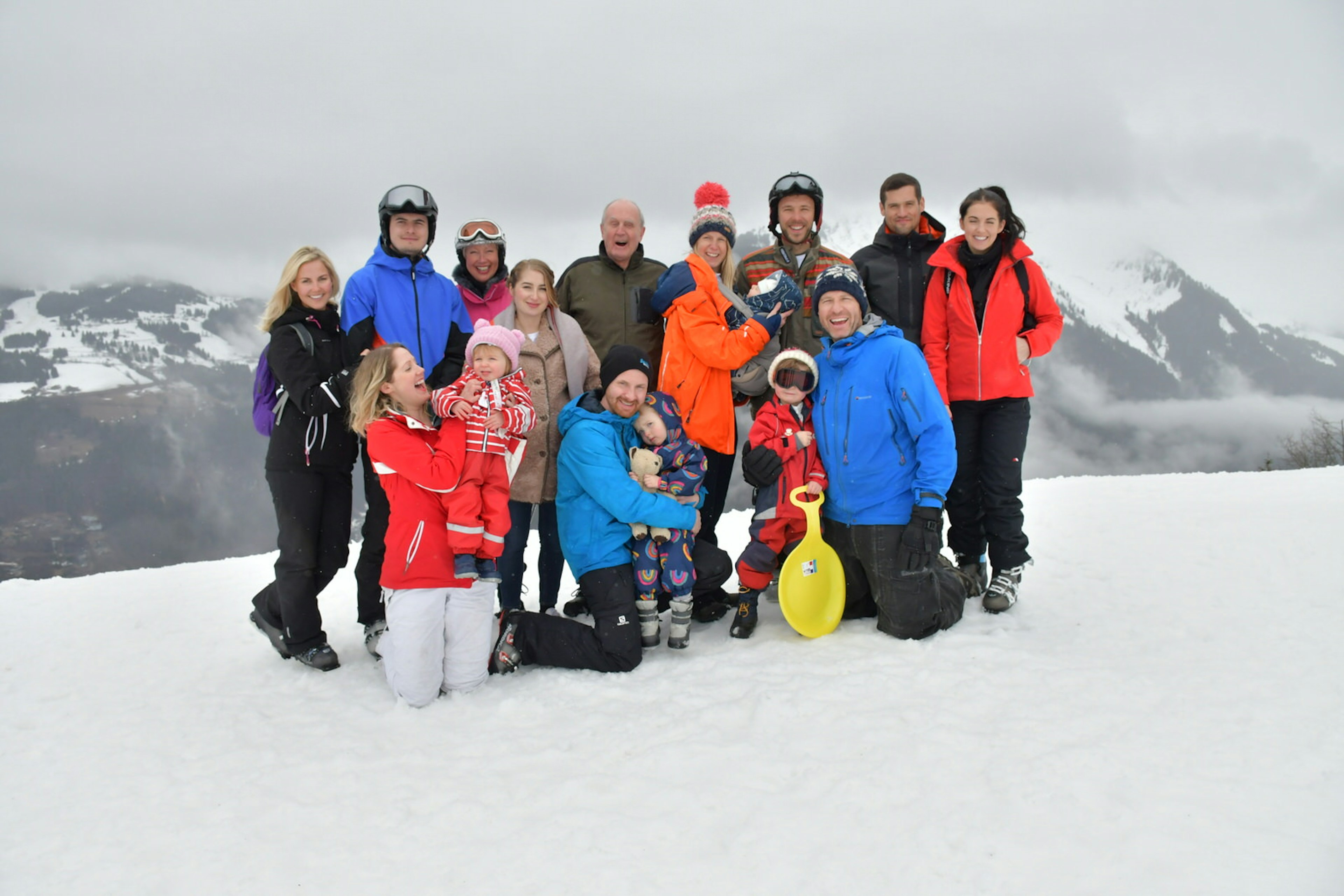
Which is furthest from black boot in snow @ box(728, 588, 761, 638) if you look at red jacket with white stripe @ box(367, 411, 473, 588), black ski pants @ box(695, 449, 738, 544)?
red jacket with white stripe @ box(367, 411, 473, 588)

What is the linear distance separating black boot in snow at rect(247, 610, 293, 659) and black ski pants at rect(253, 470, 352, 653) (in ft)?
0.16

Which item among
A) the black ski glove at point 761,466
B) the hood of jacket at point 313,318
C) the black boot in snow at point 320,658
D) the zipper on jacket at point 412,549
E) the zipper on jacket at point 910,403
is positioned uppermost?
the hood of jacket at point 313,318

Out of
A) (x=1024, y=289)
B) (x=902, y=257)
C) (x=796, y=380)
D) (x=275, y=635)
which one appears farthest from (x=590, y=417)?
(x=1024, y=289)

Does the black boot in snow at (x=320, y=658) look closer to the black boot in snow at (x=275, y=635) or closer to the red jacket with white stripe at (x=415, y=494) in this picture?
the black boot in snow at (x=275, y=635)

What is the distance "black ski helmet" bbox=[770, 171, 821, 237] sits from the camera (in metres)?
5.27

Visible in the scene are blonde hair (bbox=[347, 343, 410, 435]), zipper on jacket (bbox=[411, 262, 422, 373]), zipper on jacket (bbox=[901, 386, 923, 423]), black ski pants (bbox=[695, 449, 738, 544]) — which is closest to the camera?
blonde hair (bbox=[347, 343, 410, 435])

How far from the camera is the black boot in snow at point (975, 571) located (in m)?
5.21

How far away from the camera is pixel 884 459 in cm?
447

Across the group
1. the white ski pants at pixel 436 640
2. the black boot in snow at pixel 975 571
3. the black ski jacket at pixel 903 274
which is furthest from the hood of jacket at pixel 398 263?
the black boot in snow at pixel 975 571

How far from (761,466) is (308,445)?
2.73 m

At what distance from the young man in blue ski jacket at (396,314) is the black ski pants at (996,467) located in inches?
134

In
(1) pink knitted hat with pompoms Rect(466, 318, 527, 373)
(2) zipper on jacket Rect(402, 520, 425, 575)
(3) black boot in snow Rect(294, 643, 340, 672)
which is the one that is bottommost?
(3) black boot in snow Rect(294, 643, 340, 672)

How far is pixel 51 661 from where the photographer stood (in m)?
5.02

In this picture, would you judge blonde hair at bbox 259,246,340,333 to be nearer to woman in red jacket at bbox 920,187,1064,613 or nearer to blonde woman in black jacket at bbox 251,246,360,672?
blonde woman in black jacket at bbox 251,246,360,672
